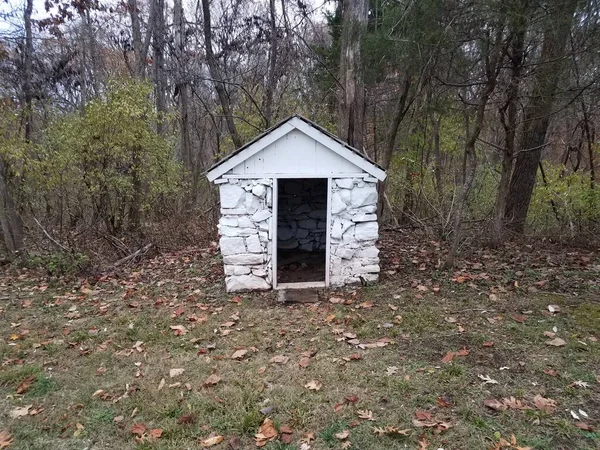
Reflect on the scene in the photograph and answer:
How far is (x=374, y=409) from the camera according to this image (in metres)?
3.09

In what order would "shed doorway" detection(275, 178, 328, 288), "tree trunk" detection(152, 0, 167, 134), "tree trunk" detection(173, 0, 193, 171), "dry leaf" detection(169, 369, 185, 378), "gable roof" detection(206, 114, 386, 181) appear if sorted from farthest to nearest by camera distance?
"tree trunk" detection(152, 0, 167, 134)
"tree trunk" detection(173, 0, 193, 171)
"shed doorway" detection(275, 178, 328, 288)
"gable roof" detection(206, 114, 386, 181)
"dry leaf" detection(169, 369, 185, 378)

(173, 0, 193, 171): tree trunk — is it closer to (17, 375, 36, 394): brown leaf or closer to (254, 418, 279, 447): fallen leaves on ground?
(17, 375, 36, 394): brown leaf

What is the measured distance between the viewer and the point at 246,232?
18.4ft

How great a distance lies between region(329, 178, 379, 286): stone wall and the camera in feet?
18.5

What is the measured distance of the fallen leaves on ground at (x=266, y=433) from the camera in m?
2.80

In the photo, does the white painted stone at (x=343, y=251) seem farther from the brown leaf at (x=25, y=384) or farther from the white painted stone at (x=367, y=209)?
the brown leaf at (x=25, y=384)

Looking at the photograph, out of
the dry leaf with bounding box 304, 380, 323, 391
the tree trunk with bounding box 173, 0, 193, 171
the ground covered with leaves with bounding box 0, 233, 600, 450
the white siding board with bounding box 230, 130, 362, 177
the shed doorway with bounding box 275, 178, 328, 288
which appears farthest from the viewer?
the tree trunk with bounding box 173, 0, 193, 171

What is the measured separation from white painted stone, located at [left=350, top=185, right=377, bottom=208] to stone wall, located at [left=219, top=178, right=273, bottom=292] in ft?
3.75

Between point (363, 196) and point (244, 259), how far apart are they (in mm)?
1856

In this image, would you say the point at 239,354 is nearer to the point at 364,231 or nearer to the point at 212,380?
the point at 212,380

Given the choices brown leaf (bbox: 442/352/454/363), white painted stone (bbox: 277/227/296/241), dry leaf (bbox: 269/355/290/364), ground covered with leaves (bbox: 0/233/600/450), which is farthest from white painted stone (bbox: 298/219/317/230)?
brown leaf (bbox: 442/352/454/363)

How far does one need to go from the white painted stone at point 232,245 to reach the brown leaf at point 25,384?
2.59m

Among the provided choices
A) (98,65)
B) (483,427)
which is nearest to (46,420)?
A: (483,427)

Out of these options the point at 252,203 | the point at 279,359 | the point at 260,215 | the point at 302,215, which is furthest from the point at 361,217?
the point at 279,359
